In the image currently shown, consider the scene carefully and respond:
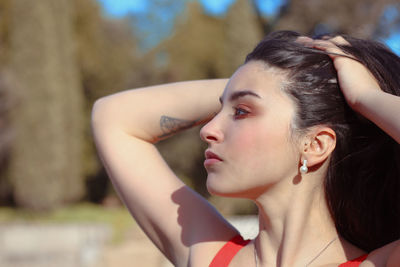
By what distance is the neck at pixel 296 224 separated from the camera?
1.44 m

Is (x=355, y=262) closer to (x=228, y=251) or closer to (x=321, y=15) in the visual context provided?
(x=228, y=251)

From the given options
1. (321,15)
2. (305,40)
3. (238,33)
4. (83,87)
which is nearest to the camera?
(305,40)

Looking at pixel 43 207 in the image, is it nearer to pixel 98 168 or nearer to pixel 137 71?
pixel 98 168

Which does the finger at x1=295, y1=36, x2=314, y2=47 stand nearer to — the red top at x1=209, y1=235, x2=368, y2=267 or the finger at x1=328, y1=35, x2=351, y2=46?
the finger at x1=328, y1=35, x2=351, y2=46

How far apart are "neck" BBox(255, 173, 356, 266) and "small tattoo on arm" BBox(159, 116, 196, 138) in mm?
453

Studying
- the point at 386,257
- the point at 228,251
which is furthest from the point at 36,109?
Result: the point at 386,257

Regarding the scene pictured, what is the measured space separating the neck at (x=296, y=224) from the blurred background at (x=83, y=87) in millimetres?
5618

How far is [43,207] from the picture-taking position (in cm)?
1398

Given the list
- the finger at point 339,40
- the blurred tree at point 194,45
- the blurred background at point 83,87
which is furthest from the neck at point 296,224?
the blurred tree at point 194,45

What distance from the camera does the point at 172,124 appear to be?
181 centimetres

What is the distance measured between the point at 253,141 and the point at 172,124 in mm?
485

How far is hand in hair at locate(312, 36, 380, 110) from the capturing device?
4.42 ft

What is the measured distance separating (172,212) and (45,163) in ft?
43.3

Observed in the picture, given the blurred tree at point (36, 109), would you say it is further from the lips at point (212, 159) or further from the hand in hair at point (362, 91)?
the hand in hair at point (362, 91)
